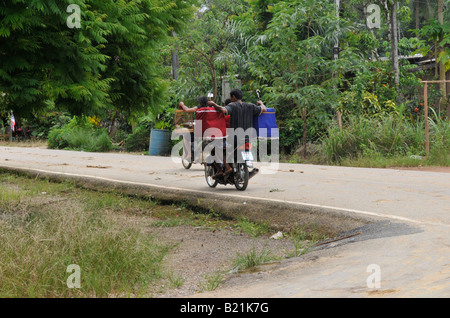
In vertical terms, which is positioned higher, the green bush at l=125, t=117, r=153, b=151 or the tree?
the tree

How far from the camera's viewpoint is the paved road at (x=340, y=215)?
440cm

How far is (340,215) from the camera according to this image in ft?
24.3

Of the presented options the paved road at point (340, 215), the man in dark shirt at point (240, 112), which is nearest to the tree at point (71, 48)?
the man in dark shirt at point (240, 112)

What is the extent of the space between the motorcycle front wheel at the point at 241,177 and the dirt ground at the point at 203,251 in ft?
5.89

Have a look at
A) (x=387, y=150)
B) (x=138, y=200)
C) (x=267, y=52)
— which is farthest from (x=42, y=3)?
(x=267, y=52)

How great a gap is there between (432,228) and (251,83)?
1298cm

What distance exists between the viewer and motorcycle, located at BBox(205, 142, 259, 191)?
9211 millimetres

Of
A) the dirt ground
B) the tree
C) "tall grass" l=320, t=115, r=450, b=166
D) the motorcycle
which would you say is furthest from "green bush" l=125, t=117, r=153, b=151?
the dirt ground

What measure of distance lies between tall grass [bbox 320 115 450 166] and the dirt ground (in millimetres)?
7817

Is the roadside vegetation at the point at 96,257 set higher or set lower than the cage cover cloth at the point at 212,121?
lower

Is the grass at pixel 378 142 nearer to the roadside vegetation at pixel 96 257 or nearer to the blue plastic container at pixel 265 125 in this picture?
the blue plastic container at pixel 265 125

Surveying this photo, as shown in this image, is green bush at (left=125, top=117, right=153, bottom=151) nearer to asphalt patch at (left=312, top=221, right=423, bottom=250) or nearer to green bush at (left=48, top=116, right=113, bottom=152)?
green bush at (left=48, top=116, right=113, bottom=152)

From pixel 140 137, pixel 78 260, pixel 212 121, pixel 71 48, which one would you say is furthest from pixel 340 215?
pixel 140 137
